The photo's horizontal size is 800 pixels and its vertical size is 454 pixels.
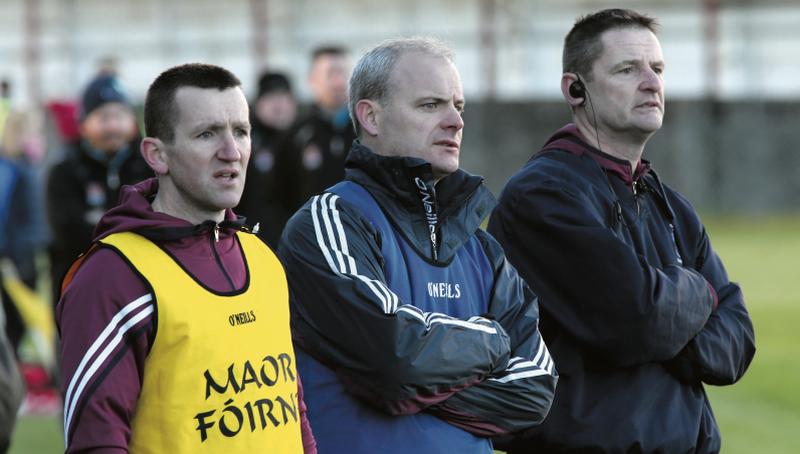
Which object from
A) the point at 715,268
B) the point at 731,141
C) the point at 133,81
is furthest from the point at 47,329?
the point at 731,141

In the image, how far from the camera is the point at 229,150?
12.3 ft

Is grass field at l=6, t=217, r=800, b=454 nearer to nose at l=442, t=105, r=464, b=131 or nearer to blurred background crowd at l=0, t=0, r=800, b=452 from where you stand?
nose at l=442, t=105, r=464, b=131

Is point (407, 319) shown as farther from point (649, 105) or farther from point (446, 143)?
point (649, 105)

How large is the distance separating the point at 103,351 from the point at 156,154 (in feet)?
2.06

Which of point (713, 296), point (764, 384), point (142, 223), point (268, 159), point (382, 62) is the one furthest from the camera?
point (764, 384)

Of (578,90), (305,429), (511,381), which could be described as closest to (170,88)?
(305,429)

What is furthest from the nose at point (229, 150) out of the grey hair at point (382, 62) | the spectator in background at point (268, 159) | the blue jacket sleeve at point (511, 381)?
the spectator in background at point (268, 159)

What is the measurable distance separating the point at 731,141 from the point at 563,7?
5.31m

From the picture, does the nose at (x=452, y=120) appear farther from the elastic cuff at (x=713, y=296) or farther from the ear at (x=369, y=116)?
the elastic cuff at (x=713, y=296)

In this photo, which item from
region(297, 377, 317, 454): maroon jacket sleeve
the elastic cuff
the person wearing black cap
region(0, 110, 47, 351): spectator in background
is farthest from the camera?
region(0, 110, 47, 351): spectator in background

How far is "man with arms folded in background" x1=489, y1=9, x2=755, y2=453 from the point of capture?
4523 millimetres

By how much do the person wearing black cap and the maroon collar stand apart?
3.71 metres

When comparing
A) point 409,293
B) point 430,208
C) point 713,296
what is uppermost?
point 430,208

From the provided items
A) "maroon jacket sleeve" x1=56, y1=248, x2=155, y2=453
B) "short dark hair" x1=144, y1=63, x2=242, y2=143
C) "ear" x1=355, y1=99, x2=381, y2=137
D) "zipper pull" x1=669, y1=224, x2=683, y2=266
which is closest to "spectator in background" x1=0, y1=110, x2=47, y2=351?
"zipper pull" x1=669, y1=224, x2=683, y2=266
